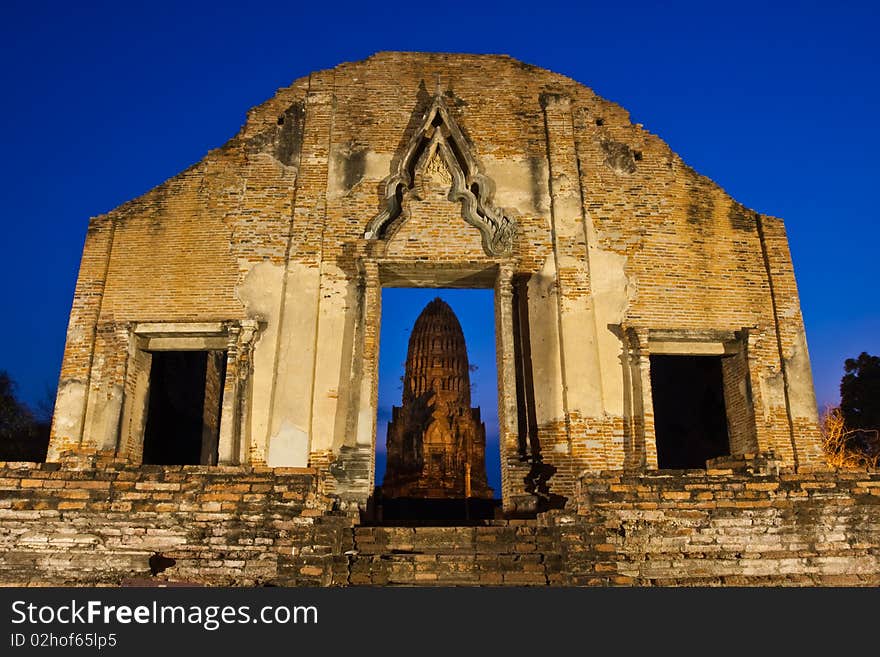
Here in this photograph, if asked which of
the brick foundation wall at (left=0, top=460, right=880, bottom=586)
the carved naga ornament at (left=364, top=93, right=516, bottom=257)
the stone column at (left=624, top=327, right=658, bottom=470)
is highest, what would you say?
the carved naga ornament at (left=364, top=93, right=516, bottom=257)

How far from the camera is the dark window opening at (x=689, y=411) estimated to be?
18750 millimetres

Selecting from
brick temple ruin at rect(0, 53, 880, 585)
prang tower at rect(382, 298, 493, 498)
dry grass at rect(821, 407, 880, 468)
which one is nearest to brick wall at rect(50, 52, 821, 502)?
brick temple ruin at rect(0, 53, 880, 585)

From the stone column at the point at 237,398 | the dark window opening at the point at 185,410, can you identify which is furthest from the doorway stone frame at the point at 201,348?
the dark window opening at the point at 185,410

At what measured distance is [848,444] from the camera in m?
28.7

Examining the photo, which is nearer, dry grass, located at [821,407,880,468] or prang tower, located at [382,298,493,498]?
dry grass, located at [821,407,880,468]

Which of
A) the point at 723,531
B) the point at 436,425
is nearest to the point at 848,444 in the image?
the point at 436,425

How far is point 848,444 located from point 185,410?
79.6 ft

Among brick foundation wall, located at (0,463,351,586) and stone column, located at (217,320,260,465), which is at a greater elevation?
stone column, located at (217,320,260,465)

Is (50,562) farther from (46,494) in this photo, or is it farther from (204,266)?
(204,266)

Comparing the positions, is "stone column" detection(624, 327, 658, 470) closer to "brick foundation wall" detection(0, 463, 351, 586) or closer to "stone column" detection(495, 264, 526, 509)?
"stone column" detection(495, 264, 526, 509)

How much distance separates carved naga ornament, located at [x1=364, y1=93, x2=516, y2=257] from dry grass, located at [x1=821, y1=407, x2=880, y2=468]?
670 inches

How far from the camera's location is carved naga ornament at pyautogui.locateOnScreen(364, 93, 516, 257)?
13641 millimetres

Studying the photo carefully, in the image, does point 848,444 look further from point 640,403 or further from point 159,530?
point 159,530

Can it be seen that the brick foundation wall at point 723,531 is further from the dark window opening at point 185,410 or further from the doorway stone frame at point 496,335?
the dark window opening at point 185,410
